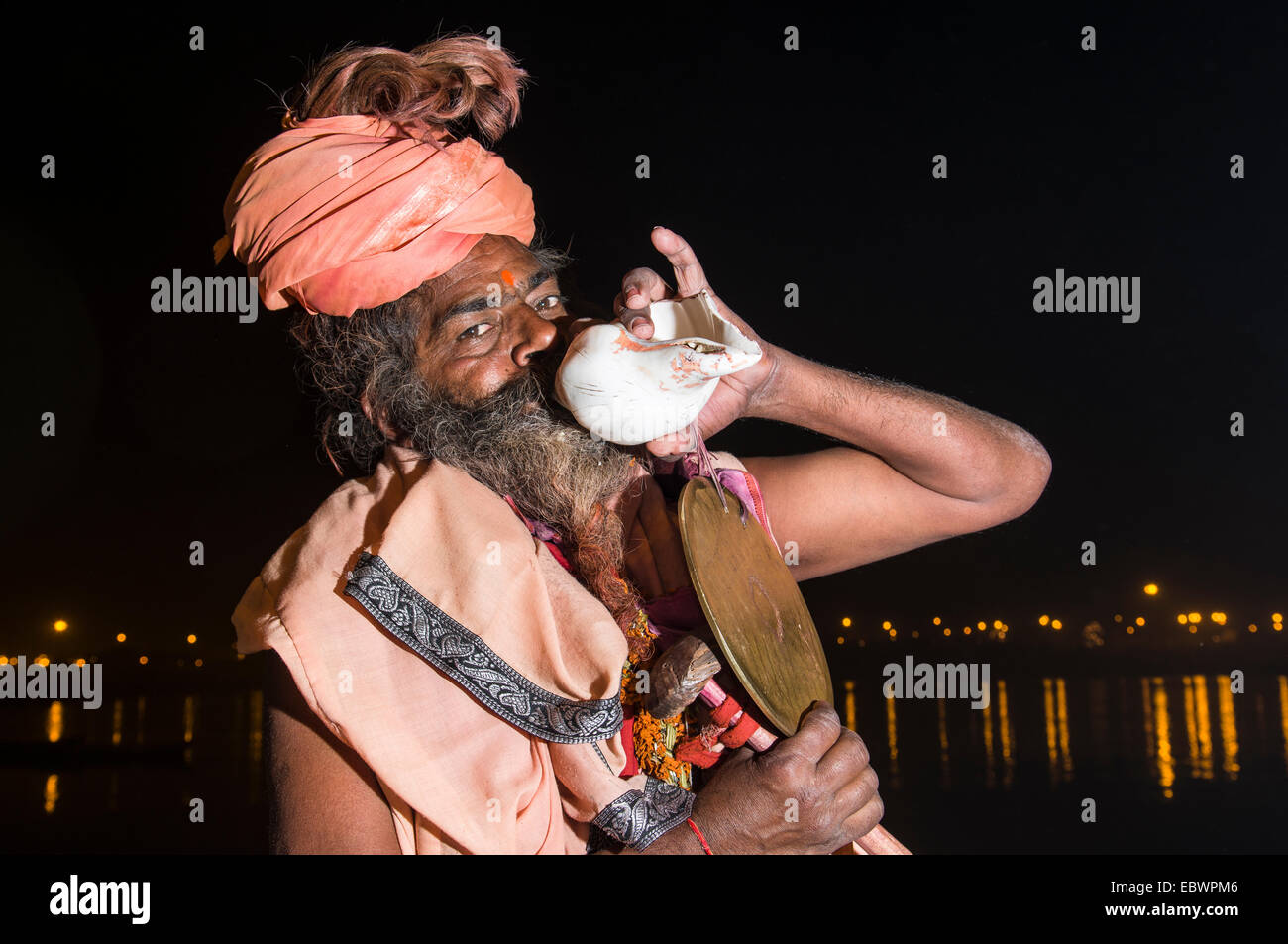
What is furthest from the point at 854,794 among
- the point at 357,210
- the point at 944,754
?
the point at 944,754

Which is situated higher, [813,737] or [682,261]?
[682,261]

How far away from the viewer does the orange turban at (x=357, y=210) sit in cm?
189

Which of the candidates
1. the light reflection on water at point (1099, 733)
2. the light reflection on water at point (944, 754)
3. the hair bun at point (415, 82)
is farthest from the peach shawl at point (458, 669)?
the light reflection on water at point (1099, 733)

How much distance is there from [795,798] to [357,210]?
4.48 ft

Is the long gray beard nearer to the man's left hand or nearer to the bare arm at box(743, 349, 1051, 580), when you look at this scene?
the man's left hand

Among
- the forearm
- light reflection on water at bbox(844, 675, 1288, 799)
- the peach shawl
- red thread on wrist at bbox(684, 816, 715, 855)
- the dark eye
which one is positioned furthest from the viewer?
light reflection on water at bbox(844, 675, 1288, 799)

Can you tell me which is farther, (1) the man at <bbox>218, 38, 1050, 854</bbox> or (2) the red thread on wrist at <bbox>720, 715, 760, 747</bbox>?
(2) the red thread on wrist at <bbox>720, 715, 760, 747</bbox>

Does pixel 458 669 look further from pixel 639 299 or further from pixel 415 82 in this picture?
pixel 415 82

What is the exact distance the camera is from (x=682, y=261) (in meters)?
1.54

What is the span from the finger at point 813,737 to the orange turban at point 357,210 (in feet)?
3.72

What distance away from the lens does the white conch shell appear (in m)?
1.48

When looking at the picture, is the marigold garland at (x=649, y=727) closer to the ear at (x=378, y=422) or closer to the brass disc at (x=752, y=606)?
the brass disc at (x=752, y=606)

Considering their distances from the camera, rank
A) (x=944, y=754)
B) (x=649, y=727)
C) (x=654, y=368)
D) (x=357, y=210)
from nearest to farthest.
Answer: (x=654, y=368) < (x=649, y=727) < (x=357, y=210) < (x=944, y=754)

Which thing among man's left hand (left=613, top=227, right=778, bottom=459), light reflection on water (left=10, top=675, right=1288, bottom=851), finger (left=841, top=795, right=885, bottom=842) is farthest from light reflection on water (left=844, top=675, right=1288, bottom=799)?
man's left hand (left=613, top=227, right=778, bottom=459)
